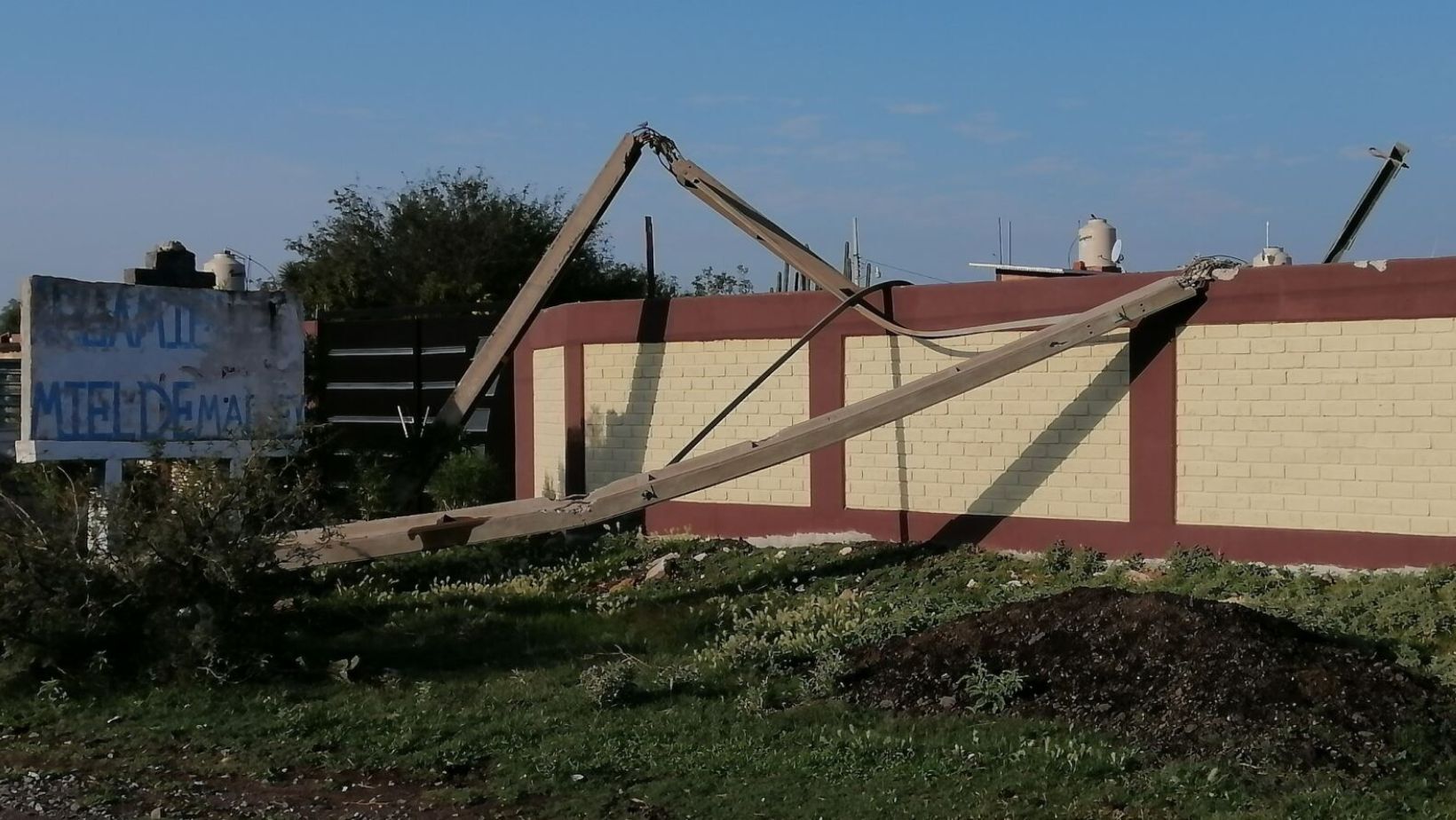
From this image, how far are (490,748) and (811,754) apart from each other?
1.79 metres

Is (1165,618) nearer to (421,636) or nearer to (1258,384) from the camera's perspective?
(1258,384)

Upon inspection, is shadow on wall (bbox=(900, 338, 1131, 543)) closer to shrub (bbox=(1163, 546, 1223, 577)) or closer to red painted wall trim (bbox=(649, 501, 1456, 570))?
red painted wall trim (bbox=(649, 501, 1456, 570))

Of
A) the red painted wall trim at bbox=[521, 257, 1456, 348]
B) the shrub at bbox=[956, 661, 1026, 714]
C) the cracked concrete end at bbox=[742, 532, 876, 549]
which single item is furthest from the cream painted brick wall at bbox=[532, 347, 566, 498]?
the shrub at bbox=[956, 661, 1026, 714]

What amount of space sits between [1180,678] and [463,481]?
9.89 meters

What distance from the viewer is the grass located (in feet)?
20.4

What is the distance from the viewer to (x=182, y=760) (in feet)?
24.3

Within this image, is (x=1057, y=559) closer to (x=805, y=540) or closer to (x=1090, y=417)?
(x=1090, y=417)

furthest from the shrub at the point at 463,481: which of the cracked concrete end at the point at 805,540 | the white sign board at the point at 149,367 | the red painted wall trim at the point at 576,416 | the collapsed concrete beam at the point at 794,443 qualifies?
the collapsed concrete beam at the point at 794,443

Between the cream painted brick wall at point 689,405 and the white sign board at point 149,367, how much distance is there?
3.22m

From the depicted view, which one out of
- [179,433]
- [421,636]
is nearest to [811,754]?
[421,636]

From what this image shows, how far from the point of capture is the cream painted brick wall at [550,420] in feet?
49.5

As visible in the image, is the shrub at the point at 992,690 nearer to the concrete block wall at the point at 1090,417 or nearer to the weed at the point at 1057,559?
the weed at the point at 1057,559

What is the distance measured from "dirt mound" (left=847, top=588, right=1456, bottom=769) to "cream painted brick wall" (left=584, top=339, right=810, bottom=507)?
499 cm

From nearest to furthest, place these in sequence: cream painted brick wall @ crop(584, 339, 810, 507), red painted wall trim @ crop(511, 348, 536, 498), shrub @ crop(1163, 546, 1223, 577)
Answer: shrub @ crop(1163, 546, 1223, 577)
cream painted brick wall @ crop(584, 339, 810, 507)
red painted wall trim @ crop(511, 348, 536, 498)
